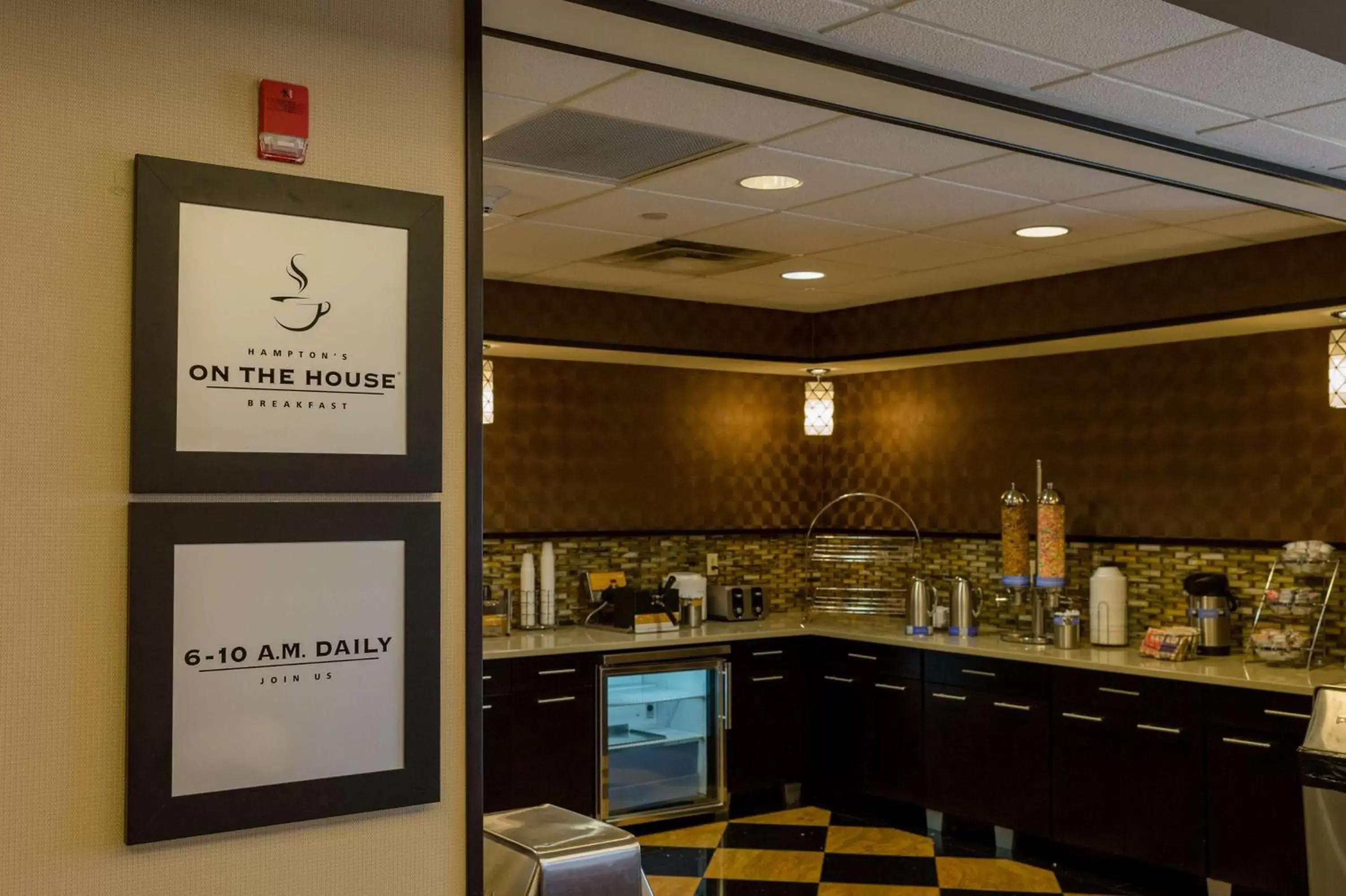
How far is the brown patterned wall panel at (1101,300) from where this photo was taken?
484 centimetres

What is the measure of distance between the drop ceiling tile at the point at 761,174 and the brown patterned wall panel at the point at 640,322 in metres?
1.75

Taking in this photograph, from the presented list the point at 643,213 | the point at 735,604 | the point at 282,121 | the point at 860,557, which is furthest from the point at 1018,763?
the point at 282,121

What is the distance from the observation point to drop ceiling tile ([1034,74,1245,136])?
10.2 feet

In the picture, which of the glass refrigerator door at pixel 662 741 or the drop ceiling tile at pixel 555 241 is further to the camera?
the glass refrigerator door at pixel 662 741

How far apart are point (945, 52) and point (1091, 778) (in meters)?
3.41

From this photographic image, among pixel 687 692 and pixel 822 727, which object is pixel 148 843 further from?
pixel 822 727

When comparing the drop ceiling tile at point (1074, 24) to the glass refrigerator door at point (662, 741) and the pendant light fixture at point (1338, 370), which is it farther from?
the glass refrigerator door at point (662, 741)

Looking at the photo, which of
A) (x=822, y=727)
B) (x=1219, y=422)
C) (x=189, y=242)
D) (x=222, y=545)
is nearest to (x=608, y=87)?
(x=189, y=242)

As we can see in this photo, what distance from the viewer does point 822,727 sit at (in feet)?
21.1

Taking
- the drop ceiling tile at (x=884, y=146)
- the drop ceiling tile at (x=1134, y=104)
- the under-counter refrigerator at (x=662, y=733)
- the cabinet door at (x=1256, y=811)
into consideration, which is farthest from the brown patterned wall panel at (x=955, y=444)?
the drop ceiling tile at (x=884, y=146)

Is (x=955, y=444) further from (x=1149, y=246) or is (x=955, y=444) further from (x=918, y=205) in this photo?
(x=918, y=205)

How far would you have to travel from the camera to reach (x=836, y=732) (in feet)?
20.9

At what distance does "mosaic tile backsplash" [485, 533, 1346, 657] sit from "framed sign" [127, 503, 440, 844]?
3890 millimetres

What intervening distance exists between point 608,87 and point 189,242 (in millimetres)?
1263
